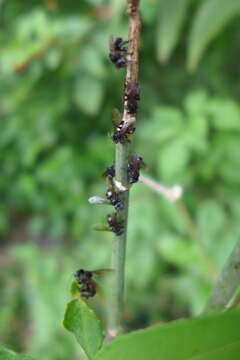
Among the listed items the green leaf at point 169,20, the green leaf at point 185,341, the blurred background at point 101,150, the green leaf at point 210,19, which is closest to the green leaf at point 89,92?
the blurred background at point 101,150

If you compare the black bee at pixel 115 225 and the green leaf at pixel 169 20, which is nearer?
the black bee at pixel 115 225

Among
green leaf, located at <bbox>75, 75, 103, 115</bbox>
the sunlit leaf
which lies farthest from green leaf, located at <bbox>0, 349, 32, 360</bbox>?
green leaf, located at <bbox>75, 75, 103, 115</bbox>

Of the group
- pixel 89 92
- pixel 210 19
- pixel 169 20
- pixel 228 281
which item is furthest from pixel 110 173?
pixel 89 92

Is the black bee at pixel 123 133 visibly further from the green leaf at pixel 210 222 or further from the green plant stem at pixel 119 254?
the green leaf at pixel 210 222

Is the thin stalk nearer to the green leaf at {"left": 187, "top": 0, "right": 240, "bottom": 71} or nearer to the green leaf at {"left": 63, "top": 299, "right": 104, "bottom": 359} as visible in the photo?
the green leaf at {"left": 63, "top": 299, "right": 104, "bottom": 359}

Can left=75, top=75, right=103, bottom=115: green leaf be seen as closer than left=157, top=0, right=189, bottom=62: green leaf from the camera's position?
No

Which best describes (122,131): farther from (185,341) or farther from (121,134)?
(185,341)
